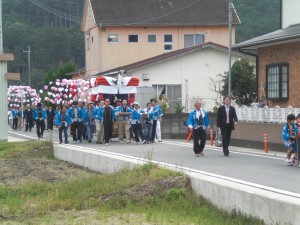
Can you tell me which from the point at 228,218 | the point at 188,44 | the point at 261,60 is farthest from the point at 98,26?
the point at 228,218

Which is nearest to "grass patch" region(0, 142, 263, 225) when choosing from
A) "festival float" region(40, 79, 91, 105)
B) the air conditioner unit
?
"festival float" region(40, 79, 91, 105)

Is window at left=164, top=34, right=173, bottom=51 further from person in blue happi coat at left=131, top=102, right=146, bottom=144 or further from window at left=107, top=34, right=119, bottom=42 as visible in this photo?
person in blue happi coat at left=131, top=102, right=146, bottom=144

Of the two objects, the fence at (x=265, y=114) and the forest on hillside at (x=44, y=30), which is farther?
the forest on hillside at (x=44, y=30)

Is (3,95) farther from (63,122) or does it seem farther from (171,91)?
(171,91)

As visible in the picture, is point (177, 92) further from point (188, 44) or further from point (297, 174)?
point (297, 174)

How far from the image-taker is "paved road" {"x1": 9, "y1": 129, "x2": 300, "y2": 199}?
1459 cm

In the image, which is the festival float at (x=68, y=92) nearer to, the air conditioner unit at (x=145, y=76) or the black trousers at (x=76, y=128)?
the air conditioner unit at (x=145, y=76)

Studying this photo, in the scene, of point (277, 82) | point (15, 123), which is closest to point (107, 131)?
point (277, 82)

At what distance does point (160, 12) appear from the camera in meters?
61.5

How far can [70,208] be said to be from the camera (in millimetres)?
14133

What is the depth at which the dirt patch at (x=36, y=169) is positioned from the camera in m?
20.0

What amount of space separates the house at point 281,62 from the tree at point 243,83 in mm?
9568

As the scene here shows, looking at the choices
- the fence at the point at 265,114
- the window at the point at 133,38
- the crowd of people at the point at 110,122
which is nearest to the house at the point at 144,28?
the window at the point at 133,38

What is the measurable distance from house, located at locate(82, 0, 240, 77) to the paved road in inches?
1319
